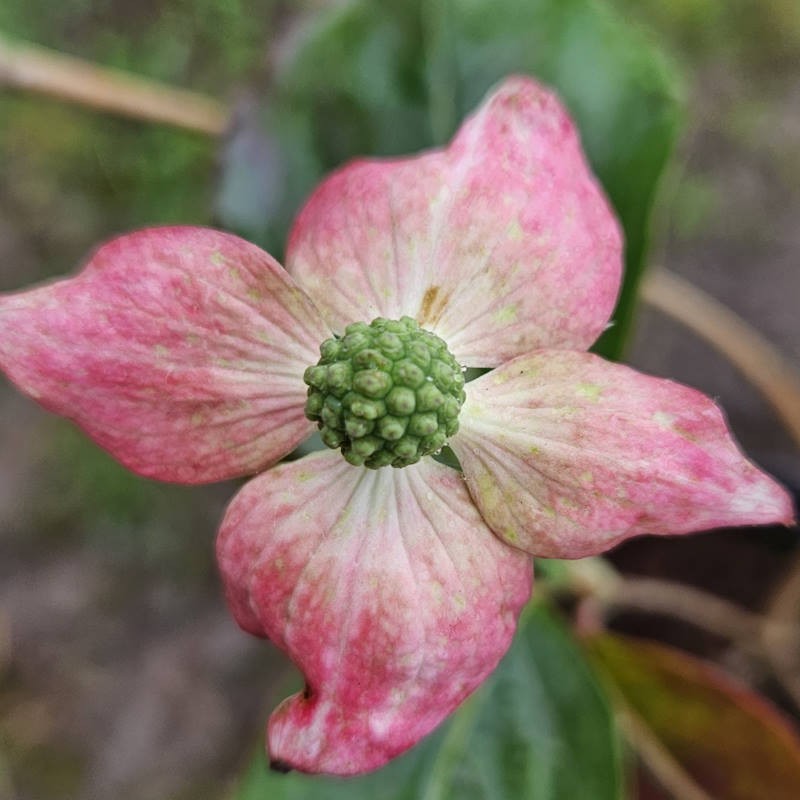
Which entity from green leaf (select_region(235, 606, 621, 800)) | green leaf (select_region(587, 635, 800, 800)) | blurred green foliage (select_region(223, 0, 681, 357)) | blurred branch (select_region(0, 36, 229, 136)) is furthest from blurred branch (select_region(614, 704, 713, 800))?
blurred branch (select_region(0, 36, 229, 136))

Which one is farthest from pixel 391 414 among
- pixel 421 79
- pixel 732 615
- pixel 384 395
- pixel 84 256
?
pixel 84 256

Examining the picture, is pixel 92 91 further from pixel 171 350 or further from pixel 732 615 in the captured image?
pixel 732 615

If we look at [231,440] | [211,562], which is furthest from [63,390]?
[211,562]

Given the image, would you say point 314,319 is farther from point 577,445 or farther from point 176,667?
point 176,667

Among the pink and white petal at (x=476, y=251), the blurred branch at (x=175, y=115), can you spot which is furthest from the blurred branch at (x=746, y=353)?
the pink and white petal at (x=476, y=251)

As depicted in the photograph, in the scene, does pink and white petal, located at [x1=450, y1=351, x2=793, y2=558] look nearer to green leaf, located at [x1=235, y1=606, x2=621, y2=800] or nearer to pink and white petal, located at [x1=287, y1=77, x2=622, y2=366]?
pink and white petal, located at [x1=287, y1=77, x2=622, y2=366]

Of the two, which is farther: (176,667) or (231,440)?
(176,667)

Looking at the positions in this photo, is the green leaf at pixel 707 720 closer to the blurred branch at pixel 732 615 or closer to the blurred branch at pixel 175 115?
the blurred branch at pixel 732 615
